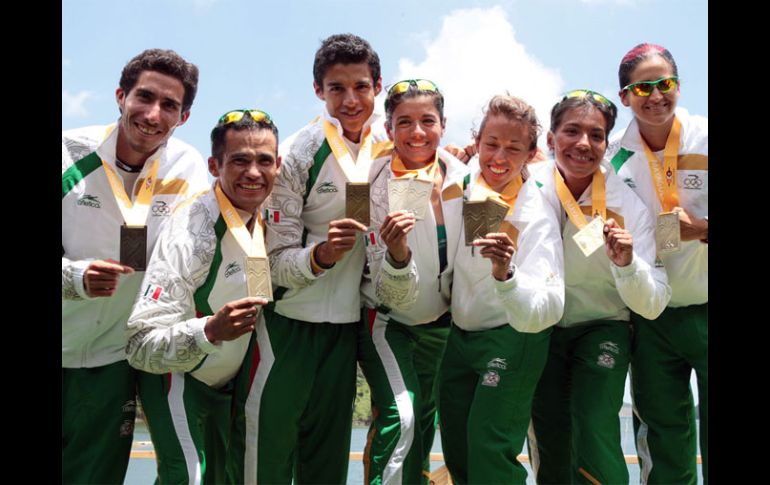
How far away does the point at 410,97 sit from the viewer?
432 centimetres

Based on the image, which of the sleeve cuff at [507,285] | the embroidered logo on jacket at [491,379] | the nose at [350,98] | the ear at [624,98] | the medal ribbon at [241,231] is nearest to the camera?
the sleeve cuff at [507,285]

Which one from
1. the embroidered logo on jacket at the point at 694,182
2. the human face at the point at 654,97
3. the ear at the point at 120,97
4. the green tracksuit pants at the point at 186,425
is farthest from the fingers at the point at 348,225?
the embroidered logo on jacket at the point at 694,182

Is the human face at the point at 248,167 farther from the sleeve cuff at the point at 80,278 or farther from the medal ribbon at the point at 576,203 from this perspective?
the medal ribbon at the point at 576,203

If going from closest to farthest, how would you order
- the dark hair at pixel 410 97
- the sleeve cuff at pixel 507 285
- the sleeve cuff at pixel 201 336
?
the sleeve cuff at pixel 201 336 < the sleeve cuff at pixel 507 285 < the dark hair at pixel 410 97

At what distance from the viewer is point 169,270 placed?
3932 millimetres

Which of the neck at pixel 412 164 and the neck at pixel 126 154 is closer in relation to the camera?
the neck at pixel 412 164

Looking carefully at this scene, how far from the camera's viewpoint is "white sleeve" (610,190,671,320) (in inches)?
161

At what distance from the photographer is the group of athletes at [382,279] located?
4027mm

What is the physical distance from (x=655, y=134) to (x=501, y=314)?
155 cm

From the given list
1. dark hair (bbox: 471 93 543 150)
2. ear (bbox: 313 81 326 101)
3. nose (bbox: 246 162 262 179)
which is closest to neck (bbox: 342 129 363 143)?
ear (bbox: 313 81 326 101)

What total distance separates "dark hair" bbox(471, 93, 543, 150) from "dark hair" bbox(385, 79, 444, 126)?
265 millimetres

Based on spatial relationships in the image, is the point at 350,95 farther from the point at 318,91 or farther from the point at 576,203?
the point at 576,203

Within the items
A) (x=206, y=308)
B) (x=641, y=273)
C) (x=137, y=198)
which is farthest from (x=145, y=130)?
(x=641, y=273)

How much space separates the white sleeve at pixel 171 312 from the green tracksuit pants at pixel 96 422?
0.52m
